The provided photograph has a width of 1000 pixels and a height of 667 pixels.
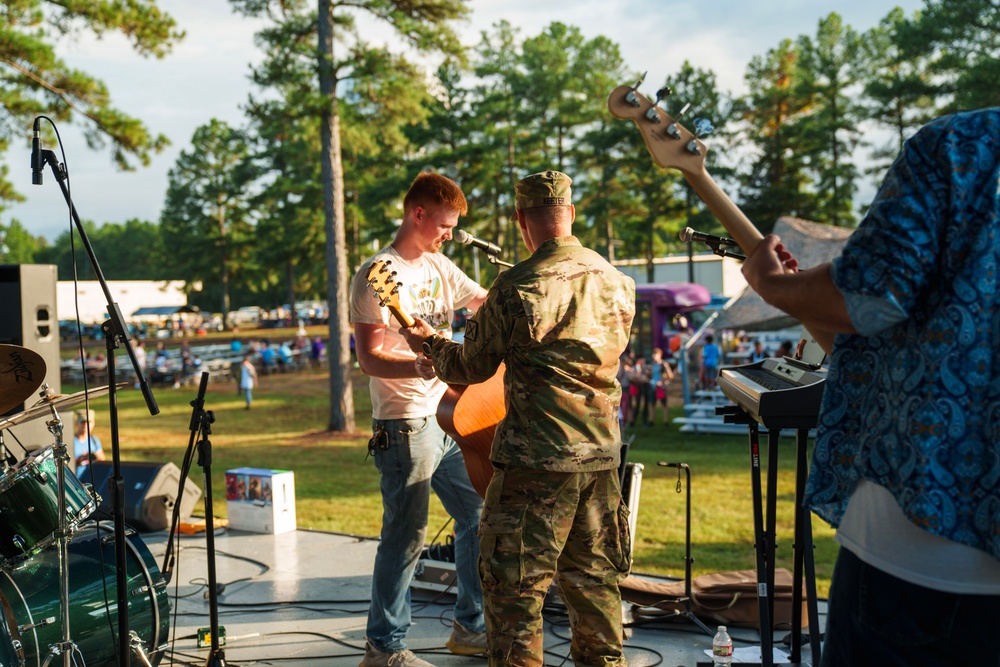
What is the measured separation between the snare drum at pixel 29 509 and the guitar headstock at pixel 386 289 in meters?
A: 1.58

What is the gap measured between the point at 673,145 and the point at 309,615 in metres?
3.96

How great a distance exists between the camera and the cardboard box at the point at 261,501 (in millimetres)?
7441

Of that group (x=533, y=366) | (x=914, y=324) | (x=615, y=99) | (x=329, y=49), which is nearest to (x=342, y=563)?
(x=533, y=366)

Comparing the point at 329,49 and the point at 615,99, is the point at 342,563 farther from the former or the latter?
the point at 329,49

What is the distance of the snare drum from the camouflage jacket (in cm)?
198

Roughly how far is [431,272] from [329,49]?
1362 centimetres

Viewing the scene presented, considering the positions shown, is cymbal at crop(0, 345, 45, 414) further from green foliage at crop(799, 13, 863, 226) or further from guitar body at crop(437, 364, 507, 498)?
green foliage at crop(799, 13, 863, 226)

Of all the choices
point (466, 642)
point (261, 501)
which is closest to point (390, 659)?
point (466, 642)

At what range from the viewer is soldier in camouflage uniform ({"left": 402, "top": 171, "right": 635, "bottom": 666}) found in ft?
10.2

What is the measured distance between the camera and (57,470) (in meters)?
3.76

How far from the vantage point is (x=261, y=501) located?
7.51 m

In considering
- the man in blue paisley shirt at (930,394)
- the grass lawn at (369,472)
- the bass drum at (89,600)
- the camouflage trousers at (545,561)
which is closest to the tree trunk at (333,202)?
the grass lawn at (369,472)

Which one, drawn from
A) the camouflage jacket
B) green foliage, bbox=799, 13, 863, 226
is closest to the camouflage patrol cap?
the camouflage jacket

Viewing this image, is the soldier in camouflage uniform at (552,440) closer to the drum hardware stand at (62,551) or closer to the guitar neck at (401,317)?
the guitar neck at (401,317)
